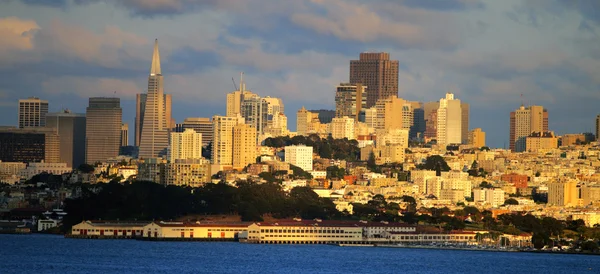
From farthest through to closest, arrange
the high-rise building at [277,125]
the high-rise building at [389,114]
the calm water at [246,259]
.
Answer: the high-rise building at [389,114]
the high-rise building at [277,125]
the calm water at [246,259]

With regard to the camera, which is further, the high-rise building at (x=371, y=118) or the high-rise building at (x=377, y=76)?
the high-rise building at (x=377, y=76)

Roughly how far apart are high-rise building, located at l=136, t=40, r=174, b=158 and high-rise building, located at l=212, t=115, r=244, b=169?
2340 cm

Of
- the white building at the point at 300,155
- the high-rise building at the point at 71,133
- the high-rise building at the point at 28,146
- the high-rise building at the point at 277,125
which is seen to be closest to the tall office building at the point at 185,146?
the white building at the point at 300,155

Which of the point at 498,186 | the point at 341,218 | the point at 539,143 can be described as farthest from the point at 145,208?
the point at 539,143

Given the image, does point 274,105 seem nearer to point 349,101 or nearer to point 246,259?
point 349,101

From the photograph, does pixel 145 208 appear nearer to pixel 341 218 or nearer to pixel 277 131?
pixel 341 218

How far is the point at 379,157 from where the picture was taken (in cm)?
14900

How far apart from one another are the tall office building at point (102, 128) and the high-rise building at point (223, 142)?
95.1ft

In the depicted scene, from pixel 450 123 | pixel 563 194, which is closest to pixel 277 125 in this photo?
pixel 450 123

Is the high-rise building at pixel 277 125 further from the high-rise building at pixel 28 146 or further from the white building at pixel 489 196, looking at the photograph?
the white building at pixel 489 196

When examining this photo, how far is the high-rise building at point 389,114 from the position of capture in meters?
175

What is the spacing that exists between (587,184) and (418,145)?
37267 millimetres

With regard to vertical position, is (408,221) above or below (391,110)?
below

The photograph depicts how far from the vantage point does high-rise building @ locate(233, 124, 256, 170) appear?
135000mm
